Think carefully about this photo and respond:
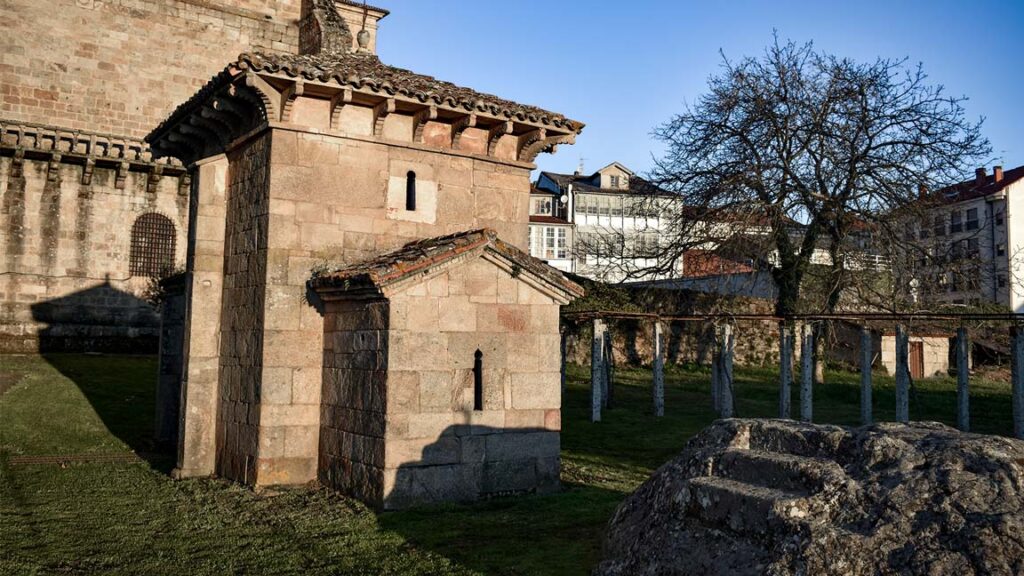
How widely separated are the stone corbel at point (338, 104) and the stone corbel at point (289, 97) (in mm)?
425

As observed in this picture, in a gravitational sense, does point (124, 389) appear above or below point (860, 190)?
below

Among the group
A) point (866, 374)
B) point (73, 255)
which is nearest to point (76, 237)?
point (73, 255)

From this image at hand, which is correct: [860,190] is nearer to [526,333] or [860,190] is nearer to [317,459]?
[526,333]

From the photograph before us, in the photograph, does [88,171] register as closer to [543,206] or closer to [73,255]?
[73,255]

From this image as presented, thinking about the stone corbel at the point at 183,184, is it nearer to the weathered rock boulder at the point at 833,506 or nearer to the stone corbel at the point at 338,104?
the stone corbel at the point at 338,104

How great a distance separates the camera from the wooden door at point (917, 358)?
28.8 meters

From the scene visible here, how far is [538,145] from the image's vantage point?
1155 cm

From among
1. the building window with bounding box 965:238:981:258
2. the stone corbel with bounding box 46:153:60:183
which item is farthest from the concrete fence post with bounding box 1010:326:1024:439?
the stone corbel with bounding box 46:153:60:183

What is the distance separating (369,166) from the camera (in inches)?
412

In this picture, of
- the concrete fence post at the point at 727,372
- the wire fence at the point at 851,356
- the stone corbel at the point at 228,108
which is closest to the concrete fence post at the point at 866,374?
the wire fence at the point at 851,356

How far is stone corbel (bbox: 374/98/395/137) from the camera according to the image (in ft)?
33.2

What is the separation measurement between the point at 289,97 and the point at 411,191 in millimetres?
1973

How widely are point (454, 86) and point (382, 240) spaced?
8.55ft

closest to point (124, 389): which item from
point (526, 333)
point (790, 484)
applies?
point (526, 333)
